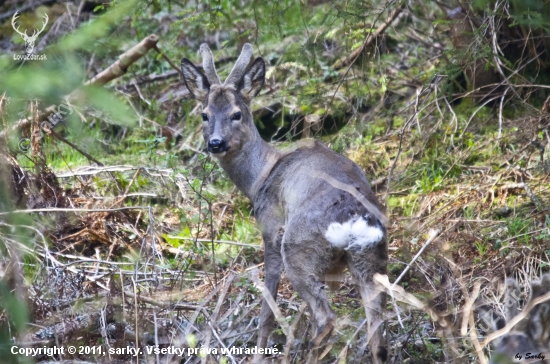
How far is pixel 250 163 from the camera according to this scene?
6668mm

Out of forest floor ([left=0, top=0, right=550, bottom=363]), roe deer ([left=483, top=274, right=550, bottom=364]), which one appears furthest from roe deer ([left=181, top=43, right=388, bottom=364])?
roe deer ([left=483, top=274, right=550, bottom=364])

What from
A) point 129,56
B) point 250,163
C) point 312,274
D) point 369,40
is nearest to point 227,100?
point 250,163

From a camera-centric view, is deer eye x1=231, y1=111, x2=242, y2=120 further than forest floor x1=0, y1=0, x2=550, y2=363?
Yes

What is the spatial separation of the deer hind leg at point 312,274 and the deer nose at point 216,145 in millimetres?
1484

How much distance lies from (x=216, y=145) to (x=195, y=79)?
0.86 meters

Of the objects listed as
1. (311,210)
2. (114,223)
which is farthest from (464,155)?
(114,223)

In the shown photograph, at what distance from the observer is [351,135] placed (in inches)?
314

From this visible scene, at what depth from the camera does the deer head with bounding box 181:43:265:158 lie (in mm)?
6527

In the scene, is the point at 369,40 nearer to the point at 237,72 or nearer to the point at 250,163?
the point at 237,72

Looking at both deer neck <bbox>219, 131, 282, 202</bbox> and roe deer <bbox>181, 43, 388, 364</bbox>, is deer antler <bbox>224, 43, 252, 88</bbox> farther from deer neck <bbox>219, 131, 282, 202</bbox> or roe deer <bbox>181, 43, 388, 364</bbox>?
deer neck <bbox>219, 131, 282, 202</bbox>

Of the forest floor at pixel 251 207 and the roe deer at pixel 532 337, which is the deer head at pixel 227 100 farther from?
the roe deer at pixel 532 337

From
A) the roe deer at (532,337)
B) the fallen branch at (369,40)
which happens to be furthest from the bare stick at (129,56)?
the roe deer at (532,337)

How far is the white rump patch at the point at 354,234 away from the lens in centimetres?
498

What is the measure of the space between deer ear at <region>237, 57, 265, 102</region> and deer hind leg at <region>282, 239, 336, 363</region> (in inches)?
83.0
